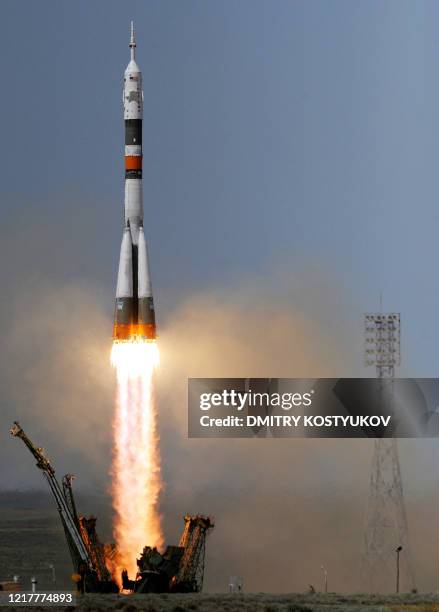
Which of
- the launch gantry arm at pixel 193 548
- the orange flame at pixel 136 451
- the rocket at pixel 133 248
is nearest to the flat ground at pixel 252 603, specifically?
the launch gantry arm at pixel 193 548

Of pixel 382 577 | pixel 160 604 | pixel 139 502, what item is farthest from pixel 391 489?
pixel 160 604

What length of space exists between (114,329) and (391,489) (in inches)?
895

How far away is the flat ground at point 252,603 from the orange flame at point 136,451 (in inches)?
282

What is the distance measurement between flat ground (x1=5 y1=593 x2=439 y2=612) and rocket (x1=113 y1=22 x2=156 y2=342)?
1308 centimetres

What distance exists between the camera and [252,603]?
286ft

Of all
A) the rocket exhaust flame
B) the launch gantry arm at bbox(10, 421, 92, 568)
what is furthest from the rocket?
the launch gantry arm at bbox(10, 421, 92, 568)

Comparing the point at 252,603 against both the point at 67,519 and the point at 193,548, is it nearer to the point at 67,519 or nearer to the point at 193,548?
the point at 193,548

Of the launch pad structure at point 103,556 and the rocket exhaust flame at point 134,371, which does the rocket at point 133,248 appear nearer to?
the rocket exhaust flame at point 134,371

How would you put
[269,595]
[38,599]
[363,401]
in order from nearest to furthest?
1. [38,599]
2. [269,595]
3. [363,401]

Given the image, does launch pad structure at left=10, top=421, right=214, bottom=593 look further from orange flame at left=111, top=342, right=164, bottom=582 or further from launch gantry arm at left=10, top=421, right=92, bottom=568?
orange flame at left=111, top=342, right=164, bottom=582

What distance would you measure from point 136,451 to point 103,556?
650 cm

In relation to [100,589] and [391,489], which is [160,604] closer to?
[100,589]

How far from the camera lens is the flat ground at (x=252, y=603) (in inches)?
3329

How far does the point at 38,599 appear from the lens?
8500cm
